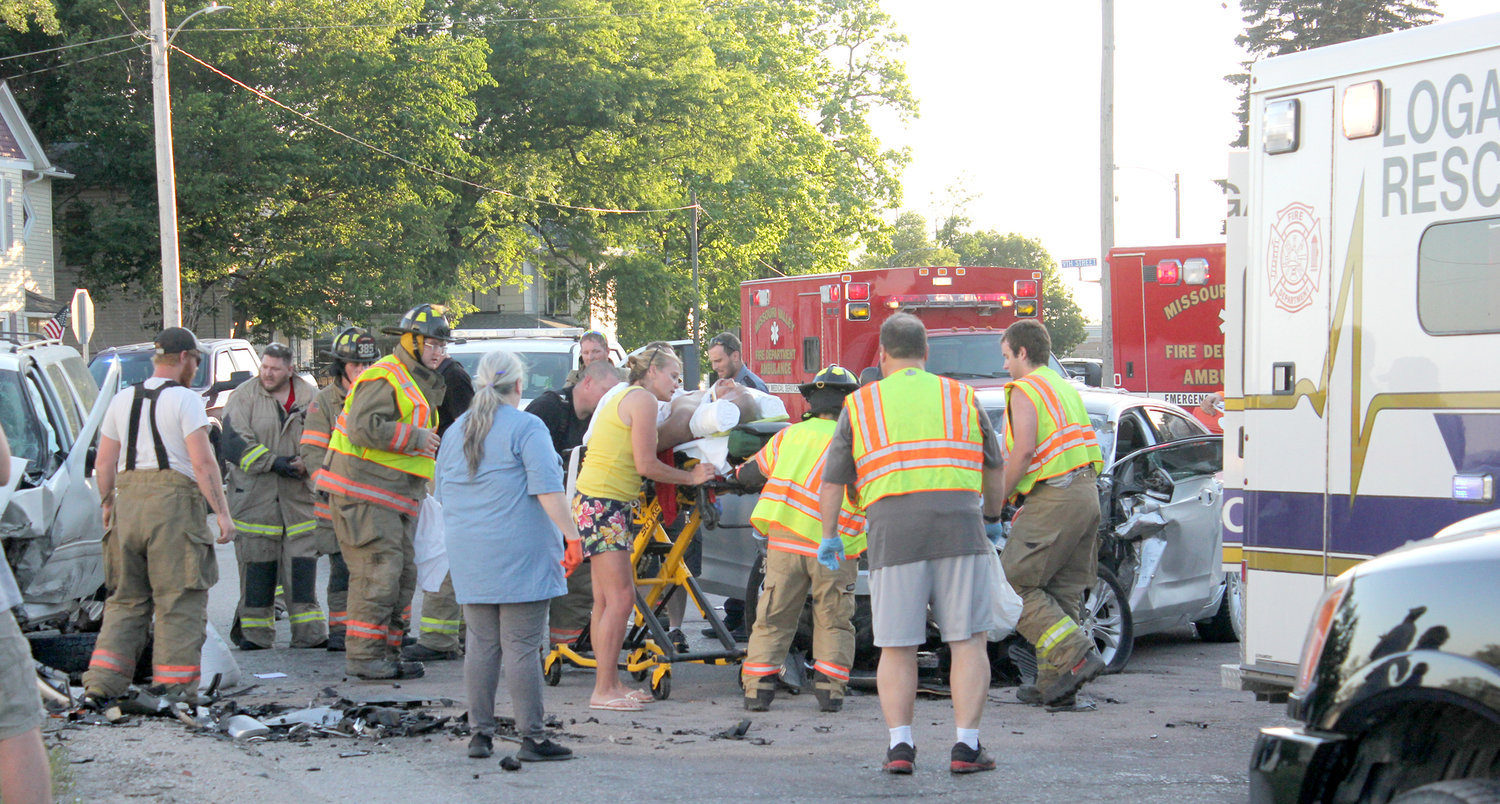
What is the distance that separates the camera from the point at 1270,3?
3622 cm

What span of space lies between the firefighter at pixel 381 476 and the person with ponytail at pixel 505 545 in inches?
77.3

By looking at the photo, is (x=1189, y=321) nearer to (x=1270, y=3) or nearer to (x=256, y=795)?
(x=256, y=795)

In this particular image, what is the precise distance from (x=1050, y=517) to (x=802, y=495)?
1.23 metres

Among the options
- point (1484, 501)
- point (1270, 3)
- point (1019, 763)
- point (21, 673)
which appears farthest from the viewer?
point (1270, 3)

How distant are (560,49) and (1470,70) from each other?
Result: 112ft

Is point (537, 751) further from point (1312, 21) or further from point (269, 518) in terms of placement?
point (1312, 21)

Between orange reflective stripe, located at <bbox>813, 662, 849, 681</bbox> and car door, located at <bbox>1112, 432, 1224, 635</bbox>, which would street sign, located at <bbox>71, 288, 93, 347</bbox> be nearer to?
orange reflective stripe, located at <bbox>813, 662, 849, 681</bbox>

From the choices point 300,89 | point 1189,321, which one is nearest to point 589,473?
point 1189,321

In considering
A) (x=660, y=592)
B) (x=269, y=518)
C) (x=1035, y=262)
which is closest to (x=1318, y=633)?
(x=660, y=592)

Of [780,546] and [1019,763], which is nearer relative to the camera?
[1019,763]

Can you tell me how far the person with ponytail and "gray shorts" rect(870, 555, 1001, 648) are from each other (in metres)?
1.33

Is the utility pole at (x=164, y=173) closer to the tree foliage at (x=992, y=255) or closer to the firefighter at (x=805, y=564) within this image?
the firefighter at (x=805, y=564)

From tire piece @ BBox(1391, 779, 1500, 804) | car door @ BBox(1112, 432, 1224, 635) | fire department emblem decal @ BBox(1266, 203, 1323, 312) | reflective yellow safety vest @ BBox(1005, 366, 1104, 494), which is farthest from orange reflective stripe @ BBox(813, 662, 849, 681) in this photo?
tire piece @ BBox(1391, 779, 1500, 804)

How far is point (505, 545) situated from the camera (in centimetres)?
589
